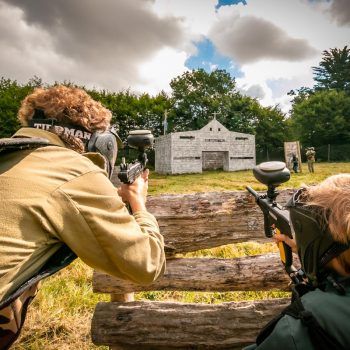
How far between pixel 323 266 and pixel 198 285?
193 centimetres

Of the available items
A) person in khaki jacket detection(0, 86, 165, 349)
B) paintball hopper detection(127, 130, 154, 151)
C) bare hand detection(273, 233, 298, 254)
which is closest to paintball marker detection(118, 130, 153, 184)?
paintball hopper detection(127, 130, 154, 151)

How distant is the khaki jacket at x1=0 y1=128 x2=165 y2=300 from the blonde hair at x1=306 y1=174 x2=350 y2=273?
0.80 metres

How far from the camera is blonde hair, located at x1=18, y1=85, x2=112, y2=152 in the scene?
1875 millimetres

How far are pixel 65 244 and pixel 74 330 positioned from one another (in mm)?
2301

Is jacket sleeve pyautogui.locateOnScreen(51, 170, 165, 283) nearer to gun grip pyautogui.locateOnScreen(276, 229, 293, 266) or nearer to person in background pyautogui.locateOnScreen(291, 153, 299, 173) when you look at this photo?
gun grip pyautogui.locateOnScreen(276, 229, 293, 266)

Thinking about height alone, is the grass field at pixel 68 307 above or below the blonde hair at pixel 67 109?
below

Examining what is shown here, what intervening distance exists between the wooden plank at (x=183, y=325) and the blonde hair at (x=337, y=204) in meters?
1.79

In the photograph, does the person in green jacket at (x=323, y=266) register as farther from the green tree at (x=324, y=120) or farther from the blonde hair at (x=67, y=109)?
the green tree at (x=324, y=120)

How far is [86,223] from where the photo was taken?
1.49 meters

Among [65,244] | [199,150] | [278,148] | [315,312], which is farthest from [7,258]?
[278,148]

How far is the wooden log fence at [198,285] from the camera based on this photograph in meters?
2.94

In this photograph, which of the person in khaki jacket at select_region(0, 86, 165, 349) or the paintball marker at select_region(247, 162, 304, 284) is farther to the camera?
the paintball marker at select_region(247, 162, 304, 284)

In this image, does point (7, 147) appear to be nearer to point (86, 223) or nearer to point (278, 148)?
point (86, 223)

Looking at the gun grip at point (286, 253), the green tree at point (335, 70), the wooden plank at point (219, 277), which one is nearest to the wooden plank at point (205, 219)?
the wooden plank at point (219, 277)
